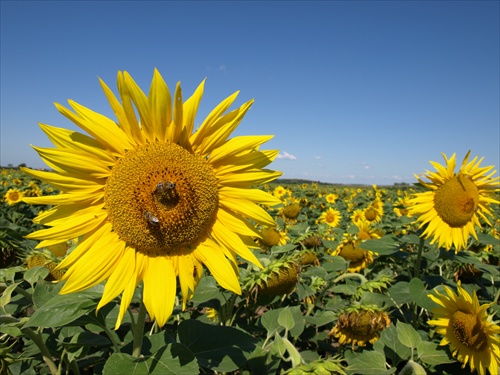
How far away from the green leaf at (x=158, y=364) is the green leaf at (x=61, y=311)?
24 centimetres

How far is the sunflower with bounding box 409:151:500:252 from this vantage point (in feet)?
10.7

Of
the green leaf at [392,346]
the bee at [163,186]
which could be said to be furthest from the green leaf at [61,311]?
the green leaf at [392,346]

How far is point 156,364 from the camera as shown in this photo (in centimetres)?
129

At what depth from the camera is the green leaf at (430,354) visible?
211 cm

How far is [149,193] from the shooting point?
1.40 meters

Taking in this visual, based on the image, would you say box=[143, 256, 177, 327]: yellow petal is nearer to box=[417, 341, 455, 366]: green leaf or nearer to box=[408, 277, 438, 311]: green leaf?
box=[417, 341, 455, 366]: green leaf

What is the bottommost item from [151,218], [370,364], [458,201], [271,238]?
[370,364]

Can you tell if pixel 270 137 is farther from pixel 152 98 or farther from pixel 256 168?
pixel 152 98

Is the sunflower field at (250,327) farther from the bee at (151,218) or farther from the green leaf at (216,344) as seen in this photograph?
the bee at (151,218)

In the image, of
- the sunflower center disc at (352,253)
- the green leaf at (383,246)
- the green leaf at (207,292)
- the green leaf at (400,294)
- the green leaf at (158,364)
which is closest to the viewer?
the green leaf at (158,364)

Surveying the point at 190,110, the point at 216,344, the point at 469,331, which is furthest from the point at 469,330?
the point at 190,110

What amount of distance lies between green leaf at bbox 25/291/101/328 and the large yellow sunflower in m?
0.10

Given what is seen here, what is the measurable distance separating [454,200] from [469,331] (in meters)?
1.47

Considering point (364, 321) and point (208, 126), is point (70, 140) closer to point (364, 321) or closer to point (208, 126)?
point (208, 126)
